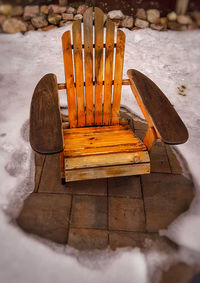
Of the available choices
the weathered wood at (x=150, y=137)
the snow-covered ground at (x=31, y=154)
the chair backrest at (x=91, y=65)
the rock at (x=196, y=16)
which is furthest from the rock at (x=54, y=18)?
the weathered wood at (x=150, y=137)

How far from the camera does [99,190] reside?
1986 millimetres

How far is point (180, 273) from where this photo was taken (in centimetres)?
153

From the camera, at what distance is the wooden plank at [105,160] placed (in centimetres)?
169

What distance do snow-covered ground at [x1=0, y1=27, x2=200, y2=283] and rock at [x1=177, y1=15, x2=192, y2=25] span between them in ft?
0.65

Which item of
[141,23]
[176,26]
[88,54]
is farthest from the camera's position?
[176,26]

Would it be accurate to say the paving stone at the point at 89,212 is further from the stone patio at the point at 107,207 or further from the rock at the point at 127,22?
the rock at the point at 127,22

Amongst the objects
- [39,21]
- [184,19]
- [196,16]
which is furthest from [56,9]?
[196,16]

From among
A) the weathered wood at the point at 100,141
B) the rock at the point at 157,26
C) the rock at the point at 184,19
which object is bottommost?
the weathered wood at the point at 100,141

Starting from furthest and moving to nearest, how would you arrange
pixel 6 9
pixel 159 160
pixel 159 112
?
1. pixel 6 9
2. pixel 159 160
3. pixel 159 112

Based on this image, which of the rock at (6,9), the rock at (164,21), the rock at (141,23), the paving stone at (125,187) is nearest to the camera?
the paving stone at (125,187)

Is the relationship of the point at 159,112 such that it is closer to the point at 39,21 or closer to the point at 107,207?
the point at 107,207

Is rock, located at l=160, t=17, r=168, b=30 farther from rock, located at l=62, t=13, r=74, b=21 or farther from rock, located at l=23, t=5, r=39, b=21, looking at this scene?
rock, located at l=23, t=5, r=39, b=21

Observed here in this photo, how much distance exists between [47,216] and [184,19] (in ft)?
14.1

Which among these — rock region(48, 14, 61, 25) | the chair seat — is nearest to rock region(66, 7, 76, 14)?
rock region(48, 14, 61, 25)
